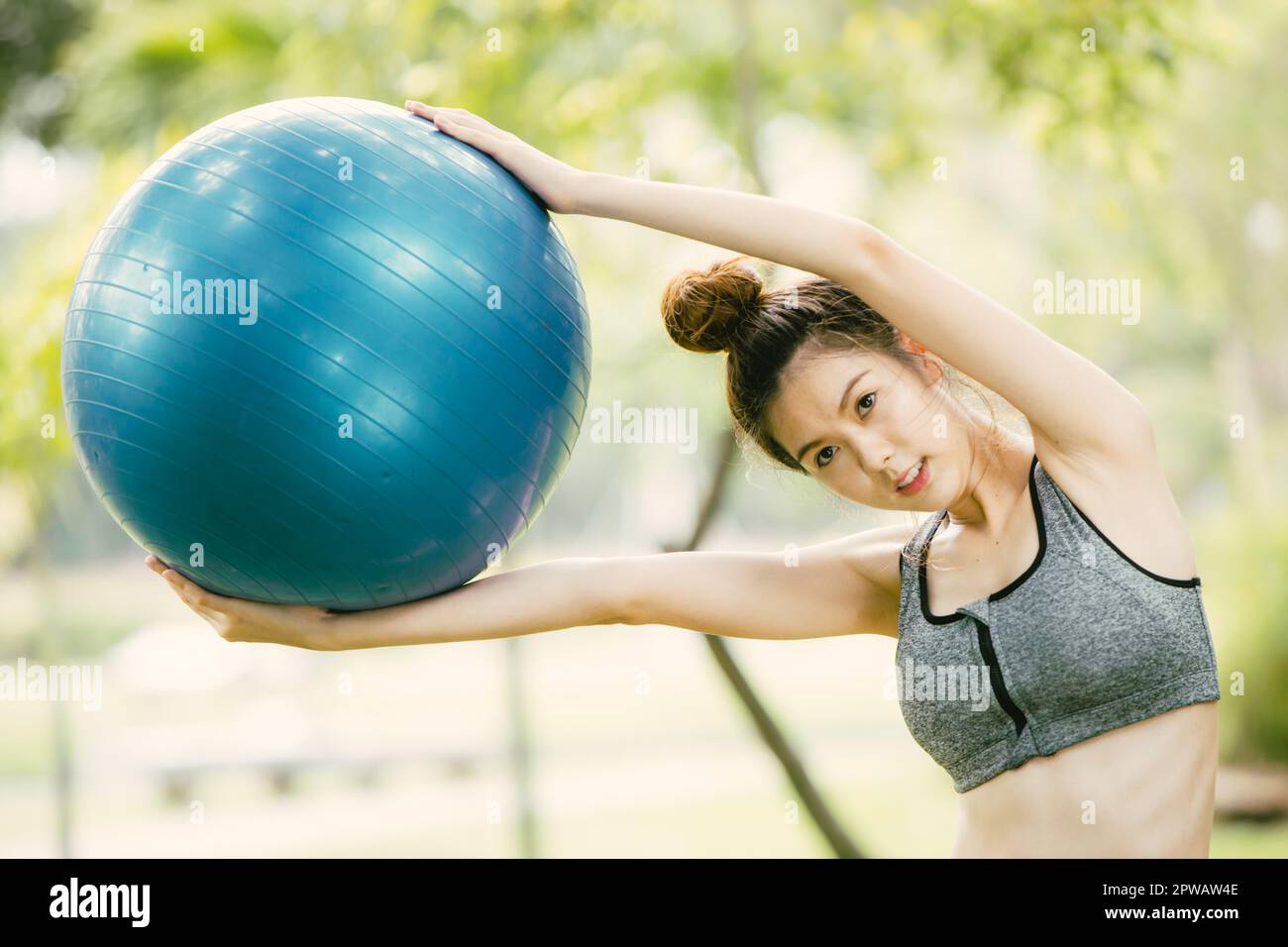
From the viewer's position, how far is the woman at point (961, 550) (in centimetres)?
204

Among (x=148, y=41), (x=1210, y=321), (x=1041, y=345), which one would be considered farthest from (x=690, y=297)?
(x=1210, y=321)

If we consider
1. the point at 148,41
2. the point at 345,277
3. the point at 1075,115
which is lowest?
the point at 345,277

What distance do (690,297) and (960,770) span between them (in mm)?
1008

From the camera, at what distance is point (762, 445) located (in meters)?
2.41

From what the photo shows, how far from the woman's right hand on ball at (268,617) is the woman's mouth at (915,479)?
106 cm

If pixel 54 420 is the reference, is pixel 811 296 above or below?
below

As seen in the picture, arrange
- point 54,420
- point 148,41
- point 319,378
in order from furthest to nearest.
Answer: point 148,41 < point 54,420 < point 319,378

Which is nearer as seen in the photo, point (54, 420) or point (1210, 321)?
point (54, 420)

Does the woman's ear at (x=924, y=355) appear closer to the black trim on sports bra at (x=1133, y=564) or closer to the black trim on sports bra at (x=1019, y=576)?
the black trim on sports bra at (x=1019, y=576)

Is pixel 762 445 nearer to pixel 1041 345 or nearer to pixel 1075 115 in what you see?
pixel 1041 345

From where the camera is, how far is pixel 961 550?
2318 mm

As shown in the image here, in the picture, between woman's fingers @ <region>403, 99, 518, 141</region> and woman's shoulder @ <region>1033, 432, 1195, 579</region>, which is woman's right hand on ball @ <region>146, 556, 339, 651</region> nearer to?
woman's fingers @ <region>403, 99, 518, 141</region>

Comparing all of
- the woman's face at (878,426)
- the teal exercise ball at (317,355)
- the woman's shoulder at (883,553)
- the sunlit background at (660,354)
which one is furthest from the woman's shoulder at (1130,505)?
the teal exercise ball at (317,355)

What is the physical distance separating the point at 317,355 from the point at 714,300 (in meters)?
0.76
